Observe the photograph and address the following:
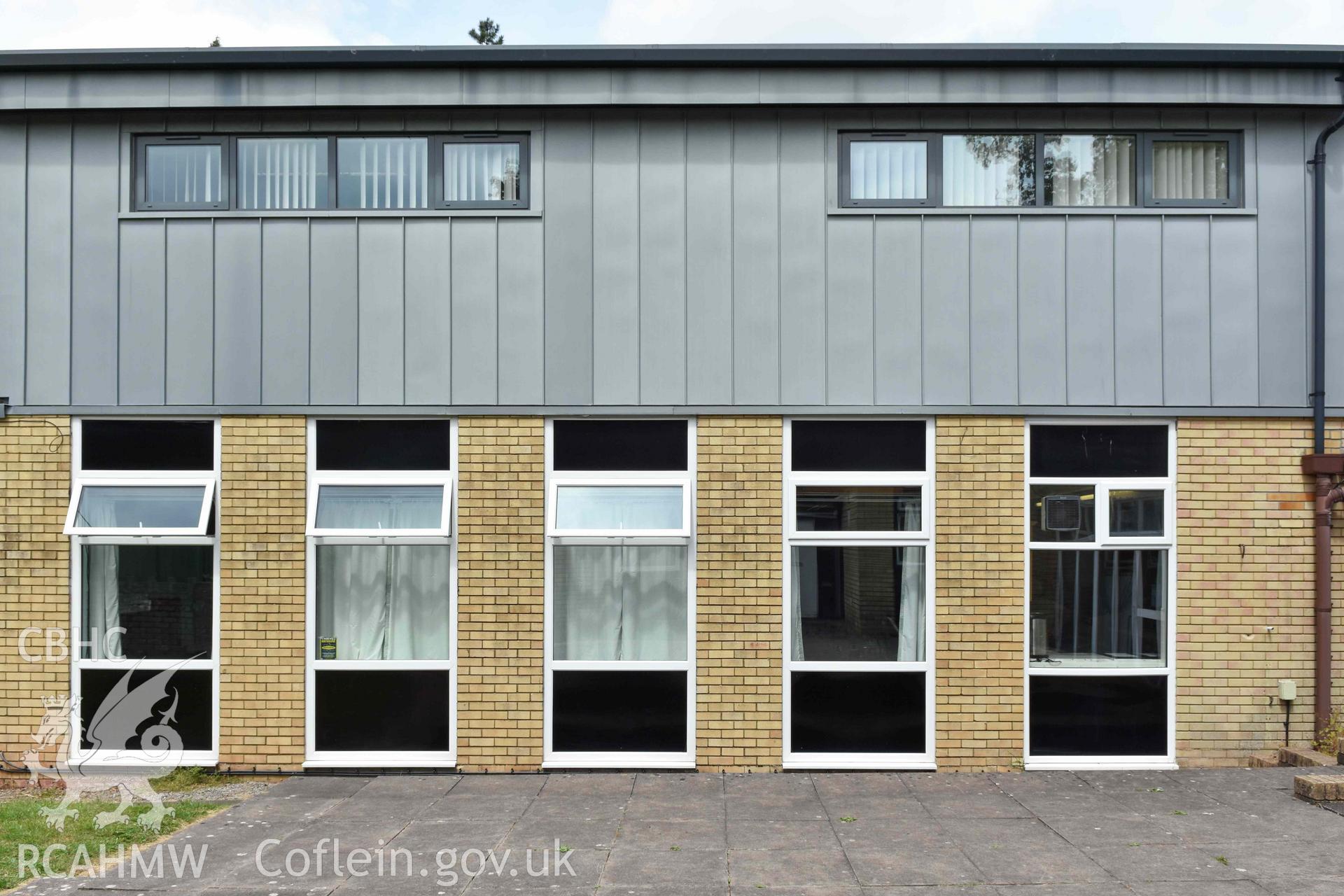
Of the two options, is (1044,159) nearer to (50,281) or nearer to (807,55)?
(807,55)

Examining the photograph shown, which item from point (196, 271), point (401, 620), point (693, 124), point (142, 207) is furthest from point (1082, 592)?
point (142, 207)

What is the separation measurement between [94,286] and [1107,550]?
8.74m

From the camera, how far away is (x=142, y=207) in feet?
28.3

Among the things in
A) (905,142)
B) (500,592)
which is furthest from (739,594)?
(905,142)

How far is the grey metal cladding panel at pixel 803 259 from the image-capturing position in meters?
8.41

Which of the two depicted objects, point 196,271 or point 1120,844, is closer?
point 1120,844

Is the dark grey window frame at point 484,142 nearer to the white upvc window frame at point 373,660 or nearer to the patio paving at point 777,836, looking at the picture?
the white upvc window frame at point 373,660

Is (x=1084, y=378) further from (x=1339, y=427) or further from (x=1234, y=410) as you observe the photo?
(x=1339, y=427)

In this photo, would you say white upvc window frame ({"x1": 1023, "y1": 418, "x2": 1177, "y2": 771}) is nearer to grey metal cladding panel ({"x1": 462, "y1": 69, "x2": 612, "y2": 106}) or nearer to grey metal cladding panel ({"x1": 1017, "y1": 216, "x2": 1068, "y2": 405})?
grey metal cladding panel ({"x1": 1017, "y1": 216, "x2": 1068, "y2": 405})

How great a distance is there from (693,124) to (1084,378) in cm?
386

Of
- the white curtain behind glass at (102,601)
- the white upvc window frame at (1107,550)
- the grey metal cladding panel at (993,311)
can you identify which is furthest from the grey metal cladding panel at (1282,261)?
the white curtain behind glass at (102,601)

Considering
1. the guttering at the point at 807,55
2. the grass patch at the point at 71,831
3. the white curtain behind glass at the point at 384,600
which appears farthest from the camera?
the white curtain behind glass at the point at 384,600

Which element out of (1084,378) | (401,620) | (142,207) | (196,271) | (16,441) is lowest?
(401,620)

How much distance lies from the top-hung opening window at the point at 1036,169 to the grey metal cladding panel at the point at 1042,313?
0.30 meters
